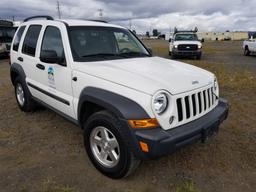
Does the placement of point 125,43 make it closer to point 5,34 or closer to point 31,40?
point 31,40

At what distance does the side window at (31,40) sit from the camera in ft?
14.3

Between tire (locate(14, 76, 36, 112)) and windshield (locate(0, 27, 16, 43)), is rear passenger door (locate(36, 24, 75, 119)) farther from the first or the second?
windshield (locate(0, 27, 16, 43))

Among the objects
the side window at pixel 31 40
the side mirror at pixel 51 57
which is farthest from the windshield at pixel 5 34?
the side mirror at pixel 51 57

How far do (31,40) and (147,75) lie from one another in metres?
2.75

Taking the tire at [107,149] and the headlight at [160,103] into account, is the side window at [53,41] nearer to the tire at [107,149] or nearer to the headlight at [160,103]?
the tire at [107,149]

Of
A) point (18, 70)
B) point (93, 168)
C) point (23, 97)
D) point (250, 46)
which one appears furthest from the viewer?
point (250, 46)

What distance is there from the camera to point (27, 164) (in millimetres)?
3328

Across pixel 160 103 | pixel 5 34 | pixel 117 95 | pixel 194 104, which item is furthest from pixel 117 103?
pixel 5 34

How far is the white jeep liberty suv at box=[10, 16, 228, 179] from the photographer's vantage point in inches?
98.3

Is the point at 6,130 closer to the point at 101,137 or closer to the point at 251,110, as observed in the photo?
the point at 101,137

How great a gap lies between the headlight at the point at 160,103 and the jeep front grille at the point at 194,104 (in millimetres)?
163

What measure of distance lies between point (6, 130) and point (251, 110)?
504 centimetres

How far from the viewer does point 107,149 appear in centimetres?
299

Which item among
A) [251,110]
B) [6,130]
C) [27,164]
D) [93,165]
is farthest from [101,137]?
[251,110]
